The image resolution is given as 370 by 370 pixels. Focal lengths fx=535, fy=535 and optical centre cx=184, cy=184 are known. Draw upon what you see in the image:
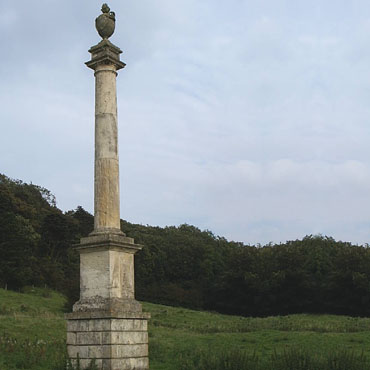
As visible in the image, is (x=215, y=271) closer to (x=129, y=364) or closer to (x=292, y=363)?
(x=292, y=363)

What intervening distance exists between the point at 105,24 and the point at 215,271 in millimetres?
54810

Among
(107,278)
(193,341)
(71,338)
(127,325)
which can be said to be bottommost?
(193,341)

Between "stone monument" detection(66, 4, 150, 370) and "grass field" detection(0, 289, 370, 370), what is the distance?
1.41 m

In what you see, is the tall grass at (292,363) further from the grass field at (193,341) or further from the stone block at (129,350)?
the stone block at (129,350)

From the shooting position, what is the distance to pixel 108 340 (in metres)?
10.6

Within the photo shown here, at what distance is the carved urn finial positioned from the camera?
41.5ft

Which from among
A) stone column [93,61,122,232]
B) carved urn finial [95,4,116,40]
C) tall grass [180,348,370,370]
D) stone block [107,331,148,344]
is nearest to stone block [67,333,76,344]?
stone block [107,331,148,344]

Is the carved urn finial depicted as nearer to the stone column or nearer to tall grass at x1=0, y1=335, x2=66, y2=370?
the stone column

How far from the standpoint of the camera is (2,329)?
22.7 meters

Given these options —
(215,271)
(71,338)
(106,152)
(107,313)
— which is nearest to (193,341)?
(71,338)

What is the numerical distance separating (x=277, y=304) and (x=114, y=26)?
1713 inches

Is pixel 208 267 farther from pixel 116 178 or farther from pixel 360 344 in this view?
pixel 116 178

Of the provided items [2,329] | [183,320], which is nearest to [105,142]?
[2,329]

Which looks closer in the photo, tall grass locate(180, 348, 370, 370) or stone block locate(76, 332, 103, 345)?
stone block locate(76, 332, 103, 345)
